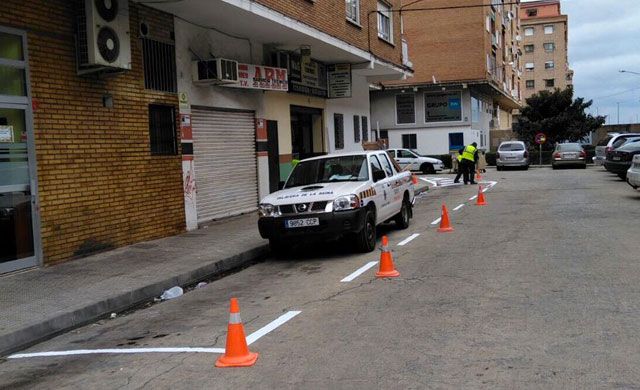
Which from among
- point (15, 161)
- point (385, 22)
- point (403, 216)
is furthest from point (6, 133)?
point (385, 22)

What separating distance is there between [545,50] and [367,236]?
96.7 meters

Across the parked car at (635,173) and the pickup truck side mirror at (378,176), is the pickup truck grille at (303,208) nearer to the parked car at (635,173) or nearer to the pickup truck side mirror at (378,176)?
the pickup truck side mirror at (378,176)

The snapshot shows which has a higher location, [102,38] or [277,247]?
[102,38]

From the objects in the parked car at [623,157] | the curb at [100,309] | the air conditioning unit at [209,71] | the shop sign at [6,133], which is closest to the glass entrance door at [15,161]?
the shop sign at [6,133]

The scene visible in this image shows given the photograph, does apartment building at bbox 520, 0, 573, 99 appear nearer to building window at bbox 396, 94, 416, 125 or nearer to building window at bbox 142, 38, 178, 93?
building window at bbox 396, 94, 416, 125

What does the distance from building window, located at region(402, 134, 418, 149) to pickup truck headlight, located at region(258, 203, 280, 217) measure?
3240 cm

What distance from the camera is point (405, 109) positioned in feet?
135

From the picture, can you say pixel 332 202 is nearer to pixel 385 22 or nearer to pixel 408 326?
pixel 408 326

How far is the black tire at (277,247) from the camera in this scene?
973 cm

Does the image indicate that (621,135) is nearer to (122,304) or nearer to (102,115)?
(102,115)

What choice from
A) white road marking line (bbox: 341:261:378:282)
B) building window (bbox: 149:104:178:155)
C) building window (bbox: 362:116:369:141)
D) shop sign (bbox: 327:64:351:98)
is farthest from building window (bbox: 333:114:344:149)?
white road marking line (bbox: 341:261:378:282)

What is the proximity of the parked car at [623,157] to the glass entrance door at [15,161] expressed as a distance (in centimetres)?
1762

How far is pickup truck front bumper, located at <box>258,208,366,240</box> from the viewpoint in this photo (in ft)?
30.1

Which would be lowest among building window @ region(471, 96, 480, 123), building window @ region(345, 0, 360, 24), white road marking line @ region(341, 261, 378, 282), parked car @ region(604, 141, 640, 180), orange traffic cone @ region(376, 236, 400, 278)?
white road marking line @ region(341, 261, 378, 282)
